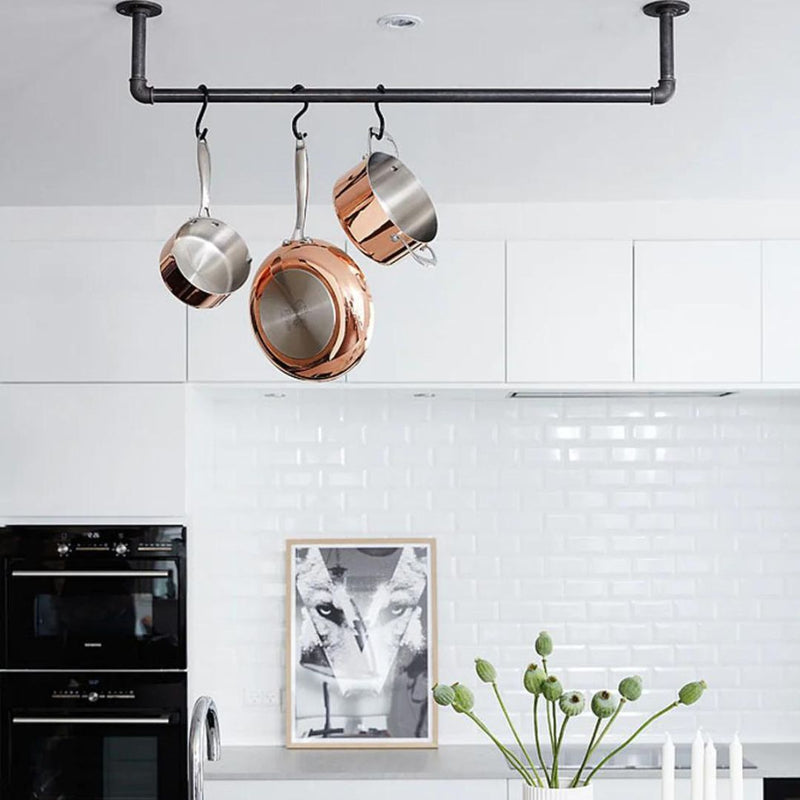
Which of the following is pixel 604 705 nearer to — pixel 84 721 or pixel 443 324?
pixel 443 324

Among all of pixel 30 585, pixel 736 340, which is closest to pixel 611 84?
pixel 736 340

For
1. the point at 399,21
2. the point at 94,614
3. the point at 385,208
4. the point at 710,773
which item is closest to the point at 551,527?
the point at 94,614

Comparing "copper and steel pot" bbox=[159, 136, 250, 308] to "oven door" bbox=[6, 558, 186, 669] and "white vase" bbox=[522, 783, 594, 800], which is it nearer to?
"white vase" bbox=[522, 783, 594, 800]

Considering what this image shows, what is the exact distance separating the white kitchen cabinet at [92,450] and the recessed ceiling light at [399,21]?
70.3 inches

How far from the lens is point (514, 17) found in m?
2.27

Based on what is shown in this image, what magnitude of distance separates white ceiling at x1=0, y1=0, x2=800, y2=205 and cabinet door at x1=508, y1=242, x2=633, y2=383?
0.24 metres

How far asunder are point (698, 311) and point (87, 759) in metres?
2.40

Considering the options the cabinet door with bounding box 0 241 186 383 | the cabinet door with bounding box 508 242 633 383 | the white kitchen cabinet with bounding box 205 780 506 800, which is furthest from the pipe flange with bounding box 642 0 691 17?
the white kitchen cabinet with bounding box 205 780 506 800

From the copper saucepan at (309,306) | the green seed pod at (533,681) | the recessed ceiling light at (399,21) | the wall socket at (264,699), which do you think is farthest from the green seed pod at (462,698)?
the wall socket at (264,699)

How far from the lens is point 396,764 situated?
3926 mm

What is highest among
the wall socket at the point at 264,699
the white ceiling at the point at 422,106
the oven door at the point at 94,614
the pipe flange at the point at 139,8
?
the white ceiling at the point at 422,106

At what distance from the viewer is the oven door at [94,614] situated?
12.4 ft

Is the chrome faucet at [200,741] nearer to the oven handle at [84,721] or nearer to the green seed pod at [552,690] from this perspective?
the green seed pod at [552,690]

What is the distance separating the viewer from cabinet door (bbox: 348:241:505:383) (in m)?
3.84
